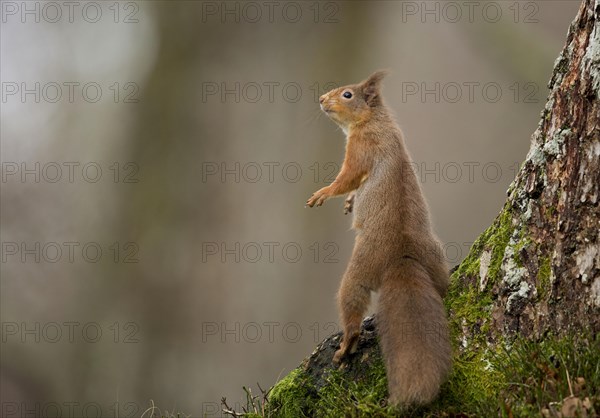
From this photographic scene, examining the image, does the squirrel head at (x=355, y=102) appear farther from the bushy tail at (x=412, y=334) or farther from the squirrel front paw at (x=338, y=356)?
the squirrel front paw at (x=338, y=356)

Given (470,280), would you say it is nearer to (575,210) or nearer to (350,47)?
(575,210)

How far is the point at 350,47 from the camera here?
8.91 metres

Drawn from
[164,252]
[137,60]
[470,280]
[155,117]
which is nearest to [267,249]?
[164,252]

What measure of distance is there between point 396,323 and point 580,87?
1.18 metres

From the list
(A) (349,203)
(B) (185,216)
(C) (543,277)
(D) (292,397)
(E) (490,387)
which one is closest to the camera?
(E) (490,387)

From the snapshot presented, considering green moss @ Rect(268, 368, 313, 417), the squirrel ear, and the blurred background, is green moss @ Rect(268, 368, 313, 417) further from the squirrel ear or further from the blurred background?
the blurred background

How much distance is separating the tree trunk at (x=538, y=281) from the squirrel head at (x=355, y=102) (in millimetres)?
1180

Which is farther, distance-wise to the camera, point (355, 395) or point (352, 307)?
point (352, 307)

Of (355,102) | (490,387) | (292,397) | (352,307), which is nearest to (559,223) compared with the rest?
(490,387)

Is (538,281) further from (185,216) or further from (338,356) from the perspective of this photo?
(185,216)

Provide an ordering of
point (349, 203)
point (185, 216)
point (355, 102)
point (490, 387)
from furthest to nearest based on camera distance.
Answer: point (185, 216) → point (355, 102) → point (349, 203) → point (490, 387)

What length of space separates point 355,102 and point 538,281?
5.78 feet

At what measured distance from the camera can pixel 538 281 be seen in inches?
129

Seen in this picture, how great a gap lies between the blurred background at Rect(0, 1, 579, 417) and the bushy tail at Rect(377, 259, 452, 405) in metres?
5.24
